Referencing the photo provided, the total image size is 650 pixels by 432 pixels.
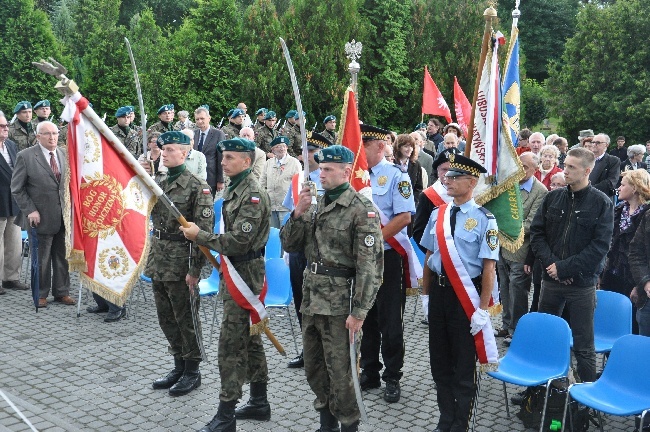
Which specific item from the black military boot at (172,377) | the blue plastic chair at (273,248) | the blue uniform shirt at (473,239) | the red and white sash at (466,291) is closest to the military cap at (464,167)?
the blue uniform shirt at (473,239)

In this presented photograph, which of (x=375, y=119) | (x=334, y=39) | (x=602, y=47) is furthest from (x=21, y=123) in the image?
(x=602, y=47)

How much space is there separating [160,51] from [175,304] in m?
16.7

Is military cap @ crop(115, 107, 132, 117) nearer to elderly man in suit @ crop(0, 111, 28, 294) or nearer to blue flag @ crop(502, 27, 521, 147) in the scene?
elderly man in suit @ crop(0, 111, 28, 294)

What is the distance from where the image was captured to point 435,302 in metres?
5.72

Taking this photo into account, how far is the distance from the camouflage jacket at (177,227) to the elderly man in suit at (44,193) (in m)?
3.56

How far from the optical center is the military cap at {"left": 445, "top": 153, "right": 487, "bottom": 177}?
18.2ft

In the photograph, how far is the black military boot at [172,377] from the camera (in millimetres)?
6785

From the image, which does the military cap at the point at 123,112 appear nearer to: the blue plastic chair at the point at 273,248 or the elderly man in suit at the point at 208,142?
the elderly man in suit at the point at 208,142

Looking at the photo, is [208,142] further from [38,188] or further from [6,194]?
[38,188]

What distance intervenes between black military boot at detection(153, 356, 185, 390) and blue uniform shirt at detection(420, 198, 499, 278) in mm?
2664

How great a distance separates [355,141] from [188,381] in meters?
2.64

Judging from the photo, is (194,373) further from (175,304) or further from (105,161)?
(105,161)

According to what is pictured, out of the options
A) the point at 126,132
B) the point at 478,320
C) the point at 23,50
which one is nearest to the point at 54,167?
the point at 126,132

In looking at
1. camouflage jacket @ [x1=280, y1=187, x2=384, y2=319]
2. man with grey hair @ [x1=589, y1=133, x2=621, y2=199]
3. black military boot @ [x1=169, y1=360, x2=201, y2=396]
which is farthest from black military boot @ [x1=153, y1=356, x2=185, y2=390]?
man with grey hair @ [x1=589, y1=133, x2=621, y2=199]
